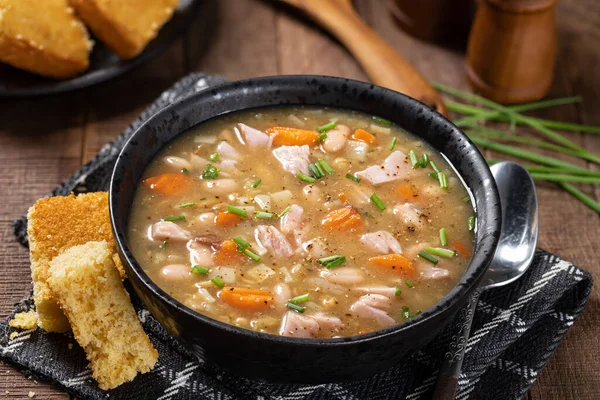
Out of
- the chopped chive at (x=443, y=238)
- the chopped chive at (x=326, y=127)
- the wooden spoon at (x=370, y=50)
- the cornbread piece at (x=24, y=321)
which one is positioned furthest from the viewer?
the wooden spoon at (x=370, y=50)

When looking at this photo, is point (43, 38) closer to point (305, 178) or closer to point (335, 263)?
point (305, 178)

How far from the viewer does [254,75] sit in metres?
4.65

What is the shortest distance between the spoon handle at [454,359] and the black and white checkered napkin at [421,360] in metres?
0.06

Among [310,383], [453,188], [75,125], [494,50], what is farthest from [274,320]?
[494,50]

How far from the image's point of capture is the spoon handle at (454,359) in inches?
103

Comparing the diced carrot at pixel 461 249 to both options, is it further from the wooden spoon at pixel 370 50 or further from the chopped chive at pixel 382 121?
the wooden spoon at pixel 370 50

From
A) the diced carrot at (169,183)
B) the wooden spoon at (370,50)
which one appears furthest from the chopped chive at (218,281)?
the wooden spoon at (370,50)

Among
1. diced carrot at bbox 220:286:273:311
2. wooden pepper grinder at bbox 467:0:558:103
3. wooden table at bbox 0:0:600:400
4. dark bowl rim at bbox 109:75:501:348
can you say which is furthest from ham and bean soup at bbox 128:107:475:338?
wooden pepper grinder at bbox 467:0:558:103

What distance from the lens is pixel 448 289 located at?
104 inches

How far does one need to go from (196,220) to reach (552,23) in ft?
8.20

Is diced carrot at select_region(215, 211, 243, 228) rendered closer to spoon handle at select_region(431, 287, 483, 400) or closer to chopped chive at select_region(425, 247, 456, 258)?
chopped chive at select_region(425, 247, 456, 258)

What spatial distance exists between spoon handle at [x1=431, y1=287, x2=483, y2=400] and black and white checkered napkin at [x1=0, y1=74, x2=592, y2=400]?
0.06 metres

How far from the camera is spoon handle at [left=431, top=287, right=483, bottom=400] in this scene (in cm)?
262

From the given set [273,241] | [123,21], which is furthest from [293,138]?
[123,21]
